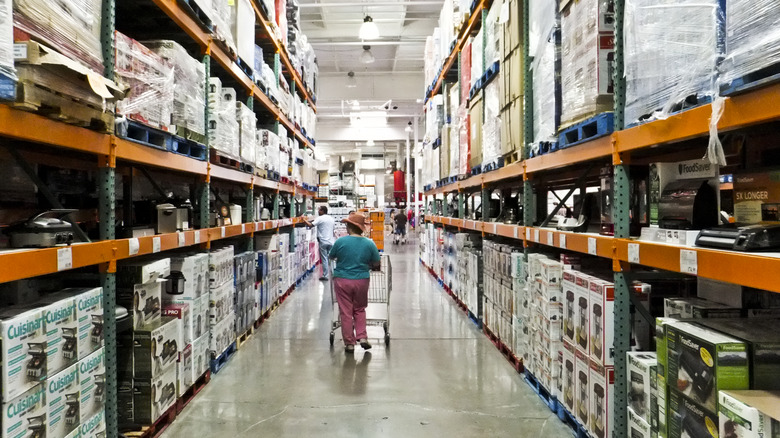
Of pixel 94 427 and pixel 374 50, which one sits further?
pixel 374 50

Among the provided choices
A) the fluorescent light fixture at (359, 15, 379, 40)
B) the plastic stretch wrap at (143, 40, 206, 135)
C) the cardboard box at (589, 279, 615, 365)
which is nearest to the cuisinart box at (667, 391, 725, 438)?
the cardboard box at (589, 279, 615, 365)

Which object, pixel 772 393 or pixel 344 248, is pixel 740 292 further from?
pixel 344 248

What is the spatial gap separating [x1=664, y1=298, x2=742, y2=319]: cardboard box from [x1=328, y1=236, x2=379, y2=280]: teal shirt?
350 cm

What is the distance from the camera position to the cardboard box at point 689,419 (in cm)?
192

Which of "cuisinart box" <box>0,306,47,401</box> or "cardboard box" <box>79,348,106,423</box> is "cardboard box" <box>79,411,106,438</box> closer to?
"cardboard box" <box>79,348,106,423</box>

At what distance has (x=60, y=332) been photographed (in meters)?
2.44

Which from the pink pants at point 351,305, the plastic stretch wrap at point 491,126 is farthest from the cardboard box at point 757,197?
the pink pants at point 351,305

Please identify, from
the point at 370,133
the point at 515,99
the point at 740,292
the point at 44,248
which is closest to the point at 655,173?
the point at 740,292

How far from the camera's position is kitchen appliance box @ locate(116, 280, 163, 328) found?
3357 mm

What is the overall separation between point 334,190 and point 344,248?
13.0m

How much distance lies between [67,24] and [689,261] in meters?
3.30

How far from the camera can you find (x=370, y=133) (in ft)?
73.7

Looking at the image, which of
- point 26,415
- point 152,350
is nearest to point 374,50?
point 152,350

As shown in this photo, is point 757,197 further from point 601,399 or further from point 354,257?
point 354,257
